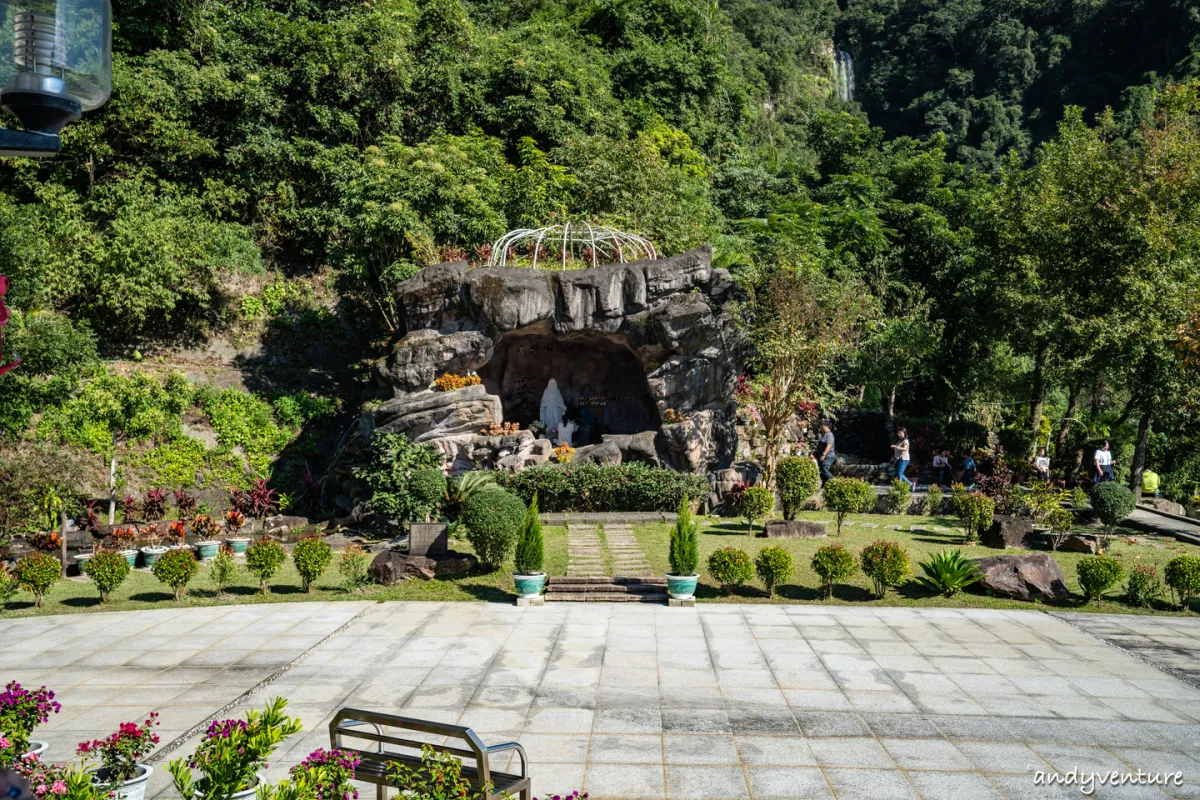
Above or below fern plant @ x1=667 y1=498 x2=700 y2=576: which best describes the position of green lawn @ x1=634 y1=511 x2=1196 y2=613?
below

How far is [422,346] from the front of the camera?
2006 centimetres

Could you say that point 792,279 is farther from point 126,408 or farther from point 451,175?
point 126,408

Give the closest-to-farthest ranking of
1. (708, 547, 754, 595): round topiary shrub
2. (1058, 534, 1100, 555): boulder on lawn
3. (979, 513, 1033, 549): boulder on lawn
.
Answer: (708, 547, 754, 595): round topiary shrub
(1058, 534, 1100, 555): boulder on lawn
(979, 513, 1033, 549): boulder on lawn

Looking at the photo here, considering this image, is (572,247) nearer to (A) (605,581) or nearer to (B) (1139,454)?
(A) (605,581)

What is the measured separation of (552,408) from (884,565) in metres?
11.5

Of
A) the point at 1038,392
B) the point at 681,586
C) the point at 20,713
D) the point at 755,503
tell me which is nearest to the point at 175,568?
the point at 681,586

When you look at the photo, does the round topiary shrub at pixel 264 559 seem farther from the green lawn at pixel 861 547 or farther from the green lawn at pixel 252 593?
the green lawn at pixel 861 547

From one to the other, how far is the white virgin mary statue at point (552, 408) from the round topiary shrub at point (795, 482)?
698 cm

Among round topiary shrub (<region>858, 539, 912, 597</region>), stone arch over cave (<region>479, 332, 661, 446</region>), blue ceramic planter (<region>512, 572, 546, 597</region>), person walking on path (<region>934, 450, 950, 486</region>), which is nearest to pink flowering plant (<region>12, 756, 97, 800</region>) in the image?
blue ceramic planter (<region>512, 572, 546, 597</region>)

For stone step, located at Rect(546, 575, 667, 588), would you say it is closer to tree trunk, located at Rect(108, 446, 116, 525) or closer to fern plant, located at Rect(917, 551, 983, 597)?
fern plant, located at Rect(917, 551, 983, 597)

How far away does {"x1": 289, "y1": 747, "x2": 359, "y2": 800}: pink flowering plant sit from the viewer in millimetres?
3869

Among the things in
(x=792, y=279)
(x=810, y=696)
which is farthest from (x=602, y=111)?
(x=810, y=696)

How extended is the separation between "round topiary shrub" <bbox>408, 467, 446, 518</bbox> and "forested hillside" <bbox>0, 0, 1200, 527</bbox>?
6.66 meters

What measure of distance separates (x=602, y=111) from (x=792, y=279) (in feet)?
44.3
